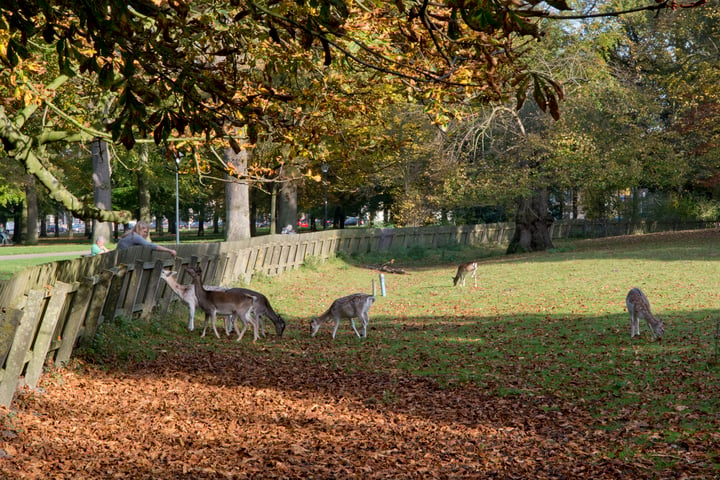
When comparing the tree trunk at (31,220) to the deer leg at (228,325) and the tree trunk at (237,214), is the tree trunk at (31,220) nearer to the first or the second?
the tree trunk at (237,214)

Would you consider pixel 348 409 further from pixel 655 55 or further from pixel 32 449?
pixel 655 55

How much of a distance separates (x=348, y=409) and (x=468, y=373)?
2699 mm

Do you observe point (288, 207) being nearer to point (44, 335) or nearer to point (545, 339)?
point (545, 339)

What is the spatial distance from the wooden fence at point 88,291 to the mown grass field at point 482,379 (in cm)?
41

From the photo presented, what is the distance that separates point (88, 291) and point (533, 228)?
34.0 meters

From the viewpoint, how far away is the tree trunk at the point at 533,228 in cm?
4181

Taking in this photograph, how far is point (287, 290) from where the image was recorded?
81.6ft

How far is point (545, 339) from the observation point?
47.0 ft

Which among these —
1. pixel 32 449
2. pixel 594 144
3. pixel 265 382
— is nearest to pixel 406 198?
pixel 594 144

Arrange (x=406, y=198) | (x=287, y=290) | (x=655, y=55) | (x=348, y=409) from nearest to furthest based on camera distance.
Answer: (x=348, y=409) < (x=287, y=290) < (x=655, y=55) < (x=406, y=198)

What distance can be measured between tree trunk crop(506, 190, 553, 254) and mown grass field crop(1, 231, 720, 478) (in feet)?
64.2

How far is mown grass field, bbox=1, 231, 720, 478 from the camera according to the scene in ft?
23.7

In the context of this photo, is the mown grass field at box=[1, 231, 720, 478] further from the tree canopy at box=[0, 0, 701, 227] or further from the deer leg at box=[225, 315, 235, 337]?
the tree canopy at box=[0, 0, 701, 227]

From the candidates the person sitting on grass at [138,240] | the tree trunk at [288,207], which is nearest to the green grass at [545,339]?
the person sitting on grass at [138,240]
